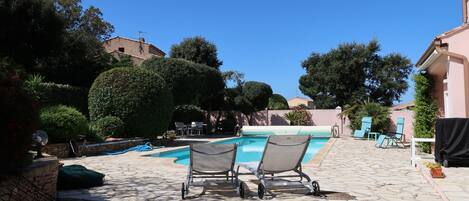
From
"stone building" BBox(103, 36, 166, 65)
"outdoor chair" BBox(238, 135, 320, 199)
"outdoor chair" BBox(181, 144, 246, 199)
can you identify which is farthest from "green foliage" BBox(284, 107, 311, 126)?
"outdoor chair" BBox(181, 144, 246, 199)

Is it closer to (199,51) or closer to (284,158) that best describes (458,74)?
(284,158)

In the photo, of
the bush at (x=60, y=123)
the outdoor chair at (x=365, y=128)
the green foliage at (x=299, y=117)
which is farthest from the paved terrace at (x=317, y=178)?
the green foliage at (x=299, y=117)

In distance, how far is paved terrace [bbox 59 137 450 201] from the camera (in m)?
7.14

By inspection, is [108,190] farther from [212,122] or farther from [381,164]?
[212,122]

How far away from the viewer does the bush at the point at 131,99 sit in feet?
58.6

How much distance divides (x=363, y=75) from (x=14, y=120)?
35.8m

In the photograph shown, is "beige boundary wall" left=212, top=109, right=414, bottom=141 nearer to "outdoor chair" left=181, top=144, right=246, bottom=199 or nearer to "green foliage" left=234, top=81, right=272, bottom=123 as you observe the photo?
"green foliage" left=234, top=81, right=272, bottom=123

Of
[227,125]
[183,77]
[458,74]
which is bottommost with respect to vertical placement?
[227,125]

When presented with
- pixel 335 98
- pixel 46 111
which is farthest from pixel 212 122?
pixel 46 111

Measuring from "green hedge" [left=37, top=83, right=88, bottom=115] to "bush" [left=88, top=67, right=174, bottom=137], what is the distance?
2973 mm

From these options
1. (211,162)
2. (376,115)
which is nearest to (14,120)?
(211,162)

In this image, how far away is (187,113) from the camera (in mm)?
29078

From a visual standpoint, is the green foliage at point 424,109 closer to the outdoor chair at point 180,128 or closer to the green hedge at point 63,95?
the green hedge at point 63,95

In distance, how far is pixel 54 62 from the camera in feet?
87.4
